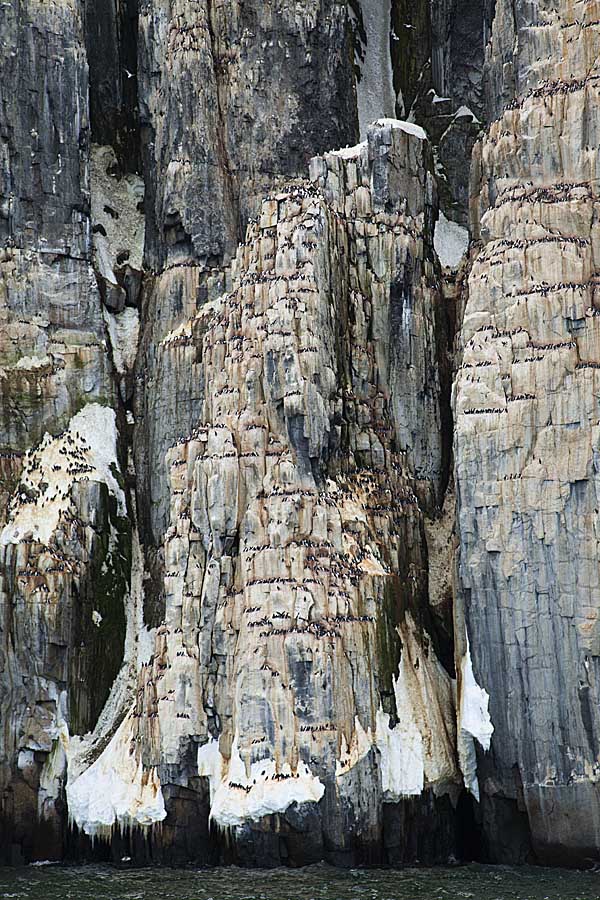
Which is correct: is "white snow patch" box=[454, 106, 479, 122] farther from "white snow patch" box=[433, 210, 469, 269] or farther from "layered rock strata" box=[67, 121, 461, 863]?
"layered rock strata" box=[67, 121, 461, 863]

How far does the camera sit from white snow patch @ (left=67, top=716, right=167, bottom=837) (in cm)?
5103

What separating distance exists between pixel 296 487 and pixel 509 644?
8853 millimetres

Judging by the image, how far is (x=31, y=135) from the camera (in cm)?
6306

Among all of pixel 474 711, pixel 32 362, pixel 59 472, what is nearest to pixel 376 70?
pixel 32 362

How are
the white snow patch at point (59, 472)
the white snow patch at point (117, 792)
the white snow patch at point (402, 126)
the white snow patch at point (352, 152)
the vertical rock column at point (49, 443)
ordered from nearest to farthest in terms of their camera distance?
the white snow patch at point (117, 792) → the vertical rock column at point (49, 443) → the white snow patch at point (59, 472) → the white snow patch at point (352, 152) → the white snow patch at point (402, 126)

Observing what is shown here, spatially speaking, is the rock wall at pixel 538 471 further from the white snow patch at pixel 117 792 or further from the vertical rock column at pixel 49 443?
the vertical rock column at pixel 49 443

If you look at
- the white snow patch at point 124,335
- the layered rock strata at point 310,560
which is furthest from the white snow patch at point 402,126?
the white snow patch at point 124,335

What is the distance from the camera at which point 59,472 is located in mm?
59375

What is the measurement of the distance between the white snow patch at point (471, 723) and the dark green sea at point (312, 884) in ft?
9.72

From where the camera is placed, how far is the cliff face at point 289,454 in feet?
160

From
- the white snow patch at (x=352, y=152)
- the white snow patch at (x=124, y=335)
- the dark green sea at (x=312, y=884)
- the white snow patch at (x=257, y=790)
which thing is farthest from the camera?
the white snow patch at (x=124, y=335)

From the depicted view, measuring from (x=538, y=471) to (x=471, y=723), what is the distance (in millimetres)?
8188

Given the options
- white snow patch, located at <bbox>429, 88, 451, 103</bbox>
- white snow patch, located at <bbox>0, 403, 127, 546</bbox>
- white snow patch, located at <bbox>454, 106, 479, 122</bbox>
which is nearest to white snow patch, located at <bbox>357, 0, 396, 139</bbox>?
white snow patch, located at <bbox>429, 88, 451, 103</bbox>

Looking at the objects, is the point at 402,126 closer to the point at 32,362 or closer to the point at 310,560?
the point at 32,362
